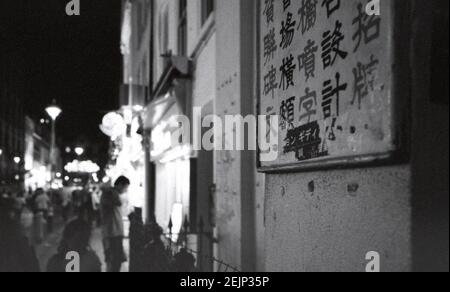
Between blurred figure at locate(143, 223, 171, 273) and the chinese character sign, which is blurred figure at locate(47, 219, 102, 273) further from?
the chinese character sign

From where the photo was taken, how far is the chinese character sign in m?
2.43

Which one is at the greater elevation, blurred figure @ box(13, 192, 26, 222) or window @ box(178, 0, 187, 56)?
window @ box(178, 0, 187, 56)

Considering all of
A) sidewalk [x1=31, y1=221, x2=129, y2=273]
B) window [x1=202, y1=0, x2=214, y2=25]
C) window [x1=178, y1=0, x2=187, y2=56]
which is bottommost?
sidewalk [x1=31, y1=221, x2=129, y2=273]

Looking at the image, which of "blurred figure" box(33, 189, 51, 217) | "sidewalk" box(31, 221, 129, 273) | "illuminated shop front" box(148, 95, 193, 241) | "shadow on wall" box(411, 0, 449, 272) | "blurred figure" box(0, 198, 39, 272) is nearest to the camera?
"shadow on wall" box(411, 0, 449, 272)

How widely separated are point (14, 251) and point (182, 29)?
7.48m

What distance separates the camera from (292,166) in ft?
11.6

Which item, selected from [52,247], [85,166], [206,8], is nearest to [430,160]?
[206,8]

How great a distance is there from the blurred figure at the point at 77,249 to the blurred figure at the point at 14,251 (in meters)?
0.29

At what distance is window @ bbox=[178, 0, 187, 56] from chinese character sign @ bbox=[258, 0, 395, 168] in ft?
23.6

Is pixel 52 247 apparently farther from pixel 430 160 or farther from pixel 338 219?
pixel 430 160

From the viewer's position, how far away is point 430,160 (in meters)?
2.29

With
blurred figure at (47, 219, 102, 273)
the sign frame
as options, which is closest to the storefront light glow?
blurred figure at (47, 219, 102, 273)

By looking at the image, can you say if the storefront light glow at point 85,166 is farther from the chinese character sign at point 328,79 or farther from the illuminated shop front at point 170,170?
the chinese character sign at point 328,79

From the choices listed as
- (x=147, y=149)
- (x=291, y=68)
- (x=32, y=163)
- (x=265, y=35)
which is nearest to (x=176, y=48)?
(x=147, y=149)
